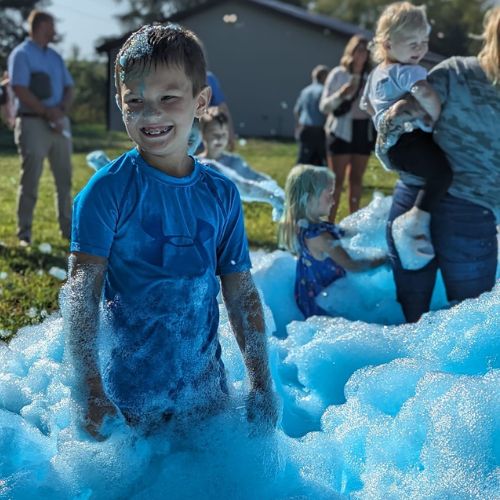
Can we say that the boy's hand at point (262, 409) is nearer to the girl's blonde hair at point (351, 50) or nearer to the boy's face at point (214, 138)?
the boy's face at point (214, 138)

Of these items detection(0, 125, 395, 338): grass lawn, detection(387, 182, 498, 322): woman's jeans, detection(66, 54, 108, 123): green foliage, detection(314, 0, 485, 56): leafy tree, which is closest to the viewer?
detection(387, 182, 498, 322): woman's jeans

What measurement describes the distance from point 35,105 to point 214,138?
1794 millimetres

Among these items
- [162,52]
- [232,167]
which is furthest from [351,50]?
[162,52]

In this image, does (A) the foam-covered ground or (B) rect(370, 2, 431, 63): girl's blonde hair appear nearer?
(A) the foam-covered ground

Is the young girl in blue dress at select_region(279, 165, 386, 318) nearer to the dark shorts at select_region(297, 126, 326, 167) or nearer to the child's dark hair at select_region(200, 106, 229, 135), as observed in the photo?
the child's dark hair at select_region(200, 106, 229, 135)

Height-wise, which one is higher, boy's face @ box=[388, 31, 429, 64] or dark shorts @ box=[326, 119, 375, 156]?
boy's face @ box=[388, 31, 429, 64]

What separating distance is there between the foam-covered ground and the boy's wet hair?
801 mm

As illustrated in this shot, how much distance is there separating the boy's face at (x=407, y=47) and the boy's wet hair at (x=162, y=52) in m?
1.83

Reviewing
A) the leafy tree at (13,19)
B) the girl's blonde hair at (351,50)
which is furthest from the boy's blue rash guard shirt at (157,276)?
the leafy tree at (13,19)

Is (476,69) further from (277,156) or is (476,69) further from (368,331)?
(277,156)

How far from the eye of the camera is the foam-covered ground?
2.38 metres

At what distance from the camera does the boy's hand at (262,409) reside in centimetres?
244

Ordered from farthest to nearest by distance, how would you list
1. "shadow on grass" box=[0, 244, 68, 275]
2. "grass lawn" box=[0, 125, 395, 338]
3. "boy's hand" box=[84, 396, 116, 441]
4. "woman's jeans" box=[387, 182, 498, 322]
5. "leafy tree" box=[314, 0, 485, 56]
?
"leafy tree" box=[314, 0, 485, 56] → "shadow on grass" box=[0, 244, 68, 275] → "grass lawn" box=[0, 125, 395, 338] → "woman's jeans" box=[387, 182, 498, 322] → "boy's hand" box=[84, 396, 116, 441]

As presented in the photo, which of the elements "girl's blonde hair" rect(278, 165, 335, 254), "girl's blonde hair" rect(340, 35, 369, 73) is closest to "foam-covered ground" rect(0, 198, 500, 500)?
"girl's blonde hair" rect(278, 165, 335, 254)
